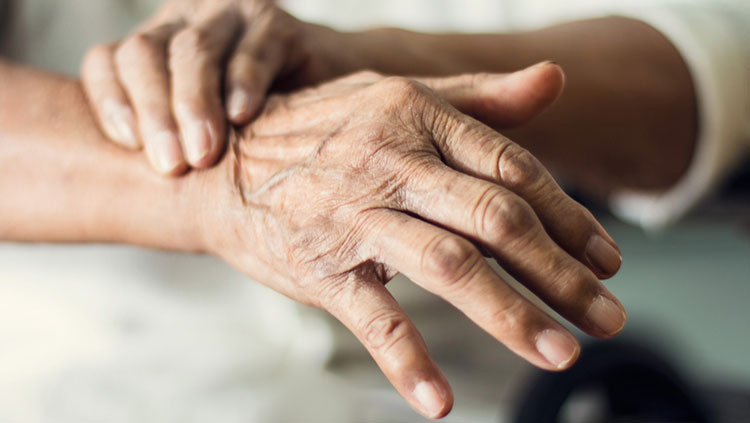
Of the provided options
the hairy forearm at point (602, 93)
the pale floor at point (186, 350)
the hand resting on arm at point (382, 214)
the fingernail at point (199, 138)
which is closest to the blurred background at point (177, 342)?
the pale floor at point (186, 350)

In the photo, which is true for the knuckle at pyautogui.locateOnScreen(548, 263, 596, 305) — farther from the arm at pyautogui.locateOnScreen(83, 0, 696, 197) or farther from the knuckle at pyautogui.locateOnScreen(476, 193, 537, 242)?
the arm at pyautogui.locateOnScreen(83, 0, 696, 197)

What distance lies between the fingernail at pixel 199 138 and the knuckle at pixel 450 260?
21 centimetres

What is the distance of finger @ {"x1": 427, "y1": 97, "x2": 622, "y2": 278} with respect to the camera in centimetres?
32

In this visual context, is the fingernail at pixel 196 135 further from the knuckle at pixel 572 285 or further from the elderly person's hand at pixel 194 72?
the knuckle at pixel 572 285

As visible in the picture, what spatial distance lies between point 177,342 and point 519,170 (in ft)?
1.83

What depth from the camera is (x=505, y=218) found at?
0.30 meters

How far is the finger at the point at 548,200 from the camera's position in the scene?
0.32 metres

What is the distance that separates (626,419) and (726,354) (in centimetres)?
100

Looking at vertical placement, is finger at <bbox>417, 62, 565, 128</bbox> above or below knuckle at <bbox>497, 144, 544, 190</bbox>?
above

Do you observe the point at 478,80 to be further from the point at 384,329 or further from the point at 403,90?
the point at 384,329

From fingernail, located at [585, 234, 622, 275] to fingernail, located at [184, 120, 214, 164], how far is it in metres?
0.26

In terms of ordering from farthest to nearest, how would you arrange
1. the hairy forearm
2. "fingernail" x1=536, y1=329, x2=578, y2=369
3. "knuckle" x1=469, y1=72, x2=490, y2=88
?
1. the hairy forearm
2. "knuckle" x1=469, y1=72, x2=490, y2=88
3. "fingernail" x1=536, y1=329, x2=578, y2=369

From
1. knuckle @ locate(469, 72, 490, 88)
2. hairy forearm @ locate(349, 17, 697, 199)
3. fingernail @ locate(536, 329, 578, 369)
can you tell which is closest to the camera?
fingernail @ locate(536, 329, 578, 369)

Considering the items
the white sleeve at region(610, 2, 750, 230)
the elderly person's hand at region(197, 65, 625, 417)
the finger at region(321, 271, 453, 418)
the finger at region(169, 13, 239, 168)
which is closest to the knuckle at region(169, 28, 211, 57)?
the finger at region(169, 13, 239, 168)
